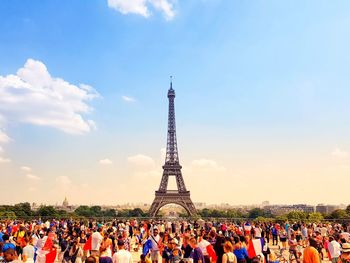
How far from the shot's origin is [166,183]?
7738 cm

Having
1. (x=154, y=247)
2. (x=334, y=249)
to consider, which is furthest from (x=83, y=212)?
(x=334, y=249)

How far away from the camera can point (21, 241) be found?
14.0m

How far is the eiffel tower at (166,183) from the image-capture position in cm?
7362

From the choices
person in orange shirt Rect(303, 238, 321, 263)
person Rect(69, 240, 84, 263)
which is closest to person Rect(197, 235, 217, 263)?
person in orange shirt Rect(303, 238, 321, 263)

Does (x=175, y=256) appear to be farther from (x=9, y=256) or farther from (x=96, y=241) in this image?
(x=96, y=241)

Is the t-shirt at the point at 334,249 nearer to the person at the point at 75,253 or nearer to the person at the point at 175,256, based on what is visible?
the person at the point at 175,256

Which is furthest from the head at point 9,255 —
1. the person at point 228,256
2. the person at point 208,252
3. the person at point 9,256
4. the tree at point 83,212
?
the tree at point 83,212

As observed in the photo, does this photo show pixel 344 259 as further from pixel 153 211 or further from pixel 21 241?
pixel 153 211

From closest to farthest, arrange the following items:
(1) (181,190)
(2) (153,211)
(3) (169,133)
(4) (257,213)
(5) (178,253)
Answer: (5) (178,253) < (2) (153,211) < (1) (181,190) < (3) (169,133) < (4) (257,213)

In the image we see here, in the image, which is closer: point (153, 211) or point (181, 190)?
point (153, 211)

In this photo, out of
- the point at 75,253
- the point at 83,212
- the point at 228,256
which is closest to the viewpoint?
the point at 228,256

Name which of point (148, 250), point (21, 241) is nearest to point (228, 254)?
point (148, 250)

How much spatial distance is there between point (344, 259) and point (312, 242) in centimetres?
114

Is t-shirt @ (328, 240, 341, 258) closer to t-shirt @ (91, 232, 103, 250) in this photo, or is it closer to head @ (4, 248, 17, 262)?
t-shirt @ (91, 232, 103, 250)
